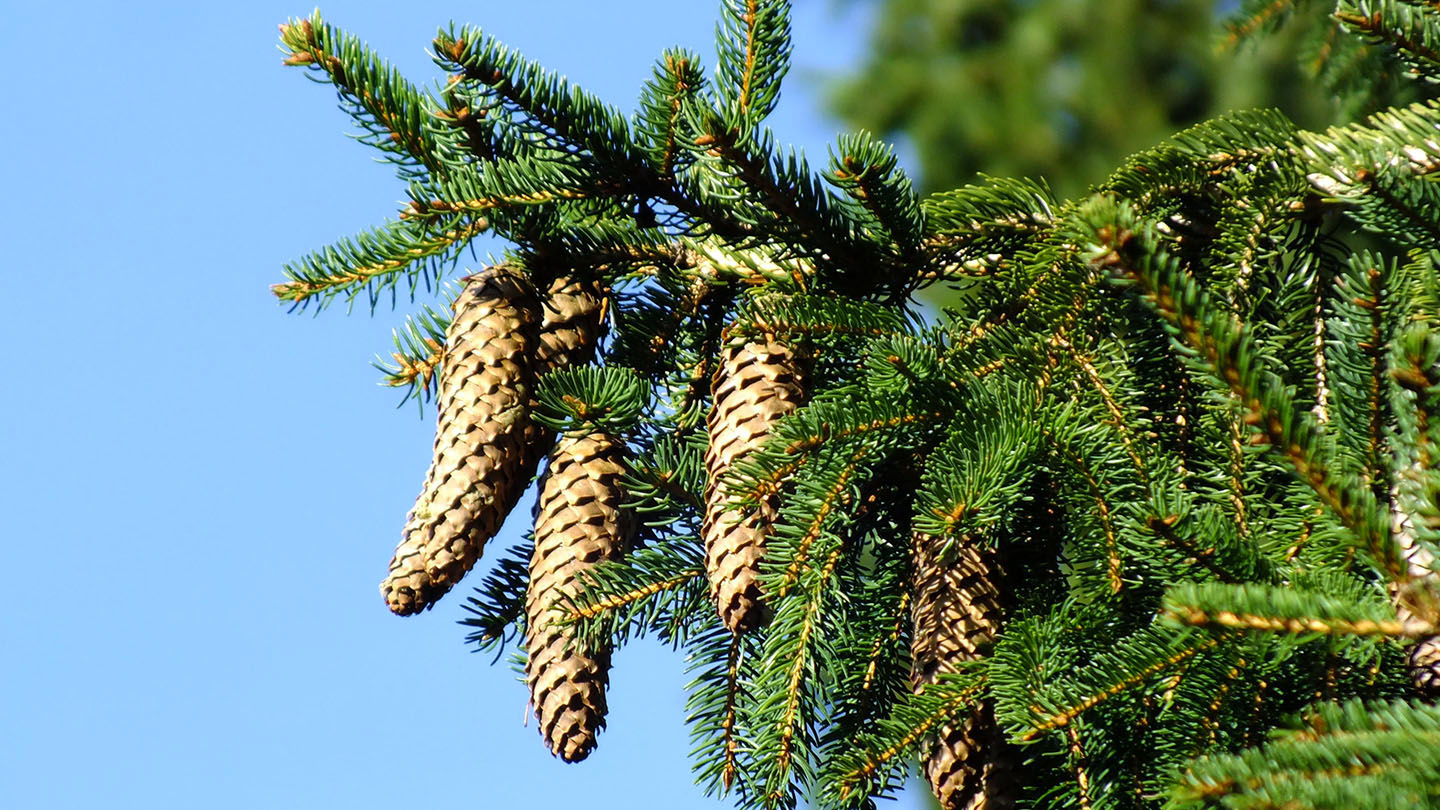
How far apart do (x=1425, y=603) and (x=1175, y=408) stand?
2.02 ft

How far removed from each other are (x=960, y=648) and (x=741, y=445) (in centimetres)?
29

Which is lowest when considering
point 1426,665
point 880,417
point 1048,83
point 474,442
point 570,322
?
point 1426,665

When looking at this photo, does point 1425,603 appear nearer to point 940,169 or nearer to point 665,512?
point 665,512

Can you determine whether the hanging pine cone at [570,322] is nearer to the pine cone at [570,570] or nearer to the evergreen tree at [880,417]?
the evergreen tree at [880,417]

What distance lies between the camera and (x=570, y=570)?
149 cm

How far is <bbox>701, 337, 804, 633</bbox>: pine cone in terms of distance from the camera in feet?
4.38

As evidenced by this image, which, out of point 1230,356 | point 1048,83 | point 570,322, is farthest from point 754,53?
point 1048,83

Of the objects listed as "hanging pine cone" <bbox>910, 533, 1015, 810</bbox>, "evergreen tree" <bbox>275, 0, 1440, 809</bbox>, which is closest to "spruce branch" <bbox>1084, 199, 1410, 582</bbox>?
"evergreen tree" <bbox>275, 0, 1440, 809</bbox>

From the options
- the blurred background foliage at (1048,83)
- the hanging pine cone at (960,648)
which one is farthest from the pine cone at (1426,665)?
the blurred background foliage at (1048,83)

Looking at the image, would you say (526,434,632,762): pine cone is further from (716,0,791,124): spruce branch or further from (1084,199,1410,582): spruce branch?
(1084,199,1410,582): spruce branch

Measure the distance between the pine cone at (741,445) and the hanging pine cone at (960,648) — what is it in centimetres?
16

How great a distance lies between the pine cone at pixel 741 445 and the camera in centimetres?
133

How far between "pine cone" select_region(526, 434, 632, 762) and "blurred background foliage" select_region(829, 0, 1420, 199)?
3760 mm

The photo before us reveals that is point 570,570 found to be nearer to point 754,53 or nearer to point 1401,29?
point 754,53
